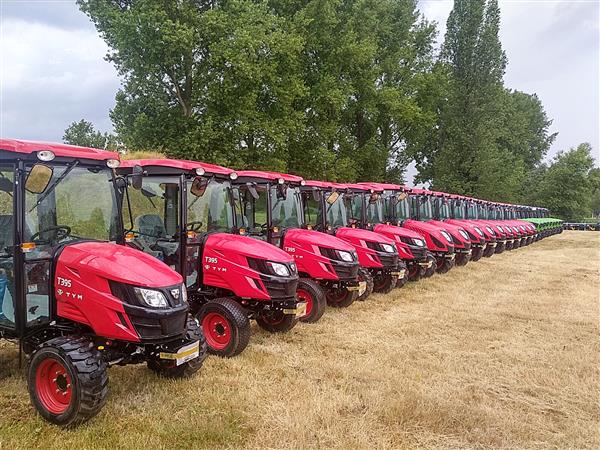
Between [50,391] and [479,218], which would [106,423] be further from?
[479,218]

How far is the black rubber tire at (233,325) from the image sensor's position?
18.8 feet

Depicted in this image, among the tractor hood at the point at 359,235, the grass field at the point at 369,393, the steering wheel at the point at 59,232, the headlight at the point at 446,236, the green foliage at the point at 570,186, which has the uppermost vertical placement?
the green foliage at the point at 570,186

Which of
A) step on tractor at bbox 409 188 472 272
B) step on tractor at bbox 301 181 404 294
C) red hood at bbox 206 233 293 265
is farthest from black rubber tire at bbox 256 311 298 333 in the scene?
step on tractor at bbox 409 188 472 272

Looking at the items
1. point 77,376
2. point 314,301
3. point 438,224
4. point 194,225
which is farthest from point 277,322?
point 438,224

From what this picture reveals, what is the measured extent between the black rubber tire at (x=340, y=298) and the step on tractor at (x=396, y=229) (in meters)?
2.69

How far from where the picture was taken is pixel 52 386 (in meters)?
4.12

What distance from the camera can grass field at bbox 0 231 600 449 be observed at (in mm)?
3893

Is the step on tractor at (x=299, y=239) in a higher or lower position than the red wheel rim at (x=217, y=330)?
higher

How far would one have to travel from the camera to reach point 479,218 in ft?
64.6

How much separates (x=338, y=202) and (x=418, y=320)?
3.14 m

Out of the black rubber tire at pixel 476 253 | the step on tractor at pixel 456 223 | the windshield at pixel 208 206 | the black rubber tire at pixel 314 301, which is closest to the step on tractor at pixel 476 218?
the step on tractor at pixel 456 223

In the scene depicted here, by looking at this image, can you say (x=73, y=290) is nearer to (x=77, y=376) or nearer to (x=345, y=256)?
(x=77, y=376)

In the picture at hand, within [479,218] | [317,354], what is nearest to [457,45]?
[479,218]

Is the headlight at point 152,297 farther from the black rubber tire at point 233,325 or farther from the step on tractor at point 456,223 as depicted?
the step on tractor at point 456,223
